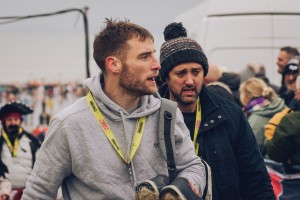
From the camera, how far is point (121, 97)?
15.1 feet

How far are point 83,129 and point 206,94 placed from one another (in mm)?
1251

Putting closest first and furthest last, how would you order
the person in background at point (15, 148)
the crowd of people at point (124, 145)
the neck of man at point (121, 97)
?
the crowd of people at point (124, 145)
the neck of man at point (121, 97)
the person in background at point (15, 148)

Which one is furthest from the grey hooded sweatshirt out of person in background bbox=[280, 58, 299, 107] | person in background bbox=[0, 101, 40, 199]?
person in background bbox=[0, 101, 40, 199]

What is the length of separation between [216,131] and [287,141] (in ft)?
4.70

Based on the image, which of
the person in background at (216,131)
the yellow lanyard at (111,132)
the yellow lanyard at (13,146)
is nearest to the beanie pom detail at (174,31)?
the person in background at (216,131)

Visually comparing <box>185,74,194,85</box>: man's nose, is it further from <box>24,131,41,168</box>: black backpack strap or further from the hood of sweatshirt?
<box>24,131,41,168</box>: black backpack strap

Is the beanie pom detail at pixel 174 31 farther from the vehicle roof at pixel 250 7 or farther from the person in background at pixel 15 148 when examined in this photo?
the vehicle roof at pixel 250 7

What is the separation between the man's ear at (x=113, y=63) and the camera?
181 inches

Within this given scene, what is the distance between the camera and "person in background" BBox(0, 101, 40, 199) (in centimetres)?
1084

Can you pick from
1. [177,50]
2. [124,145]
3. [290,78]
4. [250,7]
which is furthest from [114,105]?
[250,7]

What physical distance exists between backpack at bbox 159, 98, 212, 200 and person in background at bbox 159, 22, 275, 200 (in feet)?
1.84

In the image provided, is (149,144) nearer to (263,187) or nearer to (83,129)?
(83,129)

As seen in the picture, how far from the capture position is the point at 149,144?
4.46 m

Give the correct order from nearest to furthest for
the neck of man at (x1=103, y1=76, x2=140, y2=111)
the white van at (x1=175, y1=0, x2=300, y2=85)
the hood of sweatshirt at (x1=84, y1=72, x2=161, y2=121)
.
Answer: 1. the hood of sweatshirt at (x1=84, y1=72, x2=161, y2=121)
2. the neck of man at (x1=103, y1=76, x2=140, y2=111)
3. the white van at (x1=175, y1=0, x2=300, y2=85)
